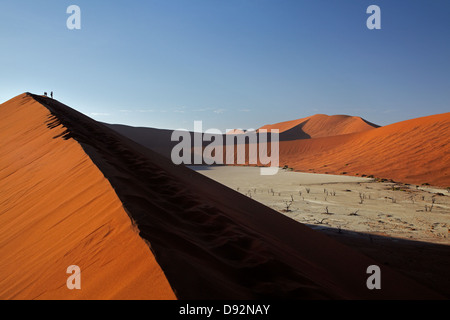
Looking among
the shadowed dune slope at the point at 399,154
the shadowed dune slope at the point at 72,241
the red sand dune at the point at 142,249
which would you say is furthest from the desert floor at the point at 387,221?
the shadowed dune slope at the point at 399,154

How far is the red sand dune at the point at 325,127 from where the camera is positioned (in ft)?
208

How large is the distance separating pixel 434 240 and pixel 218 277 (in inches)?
224

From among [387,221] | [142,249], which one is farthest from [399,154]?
[142,249]

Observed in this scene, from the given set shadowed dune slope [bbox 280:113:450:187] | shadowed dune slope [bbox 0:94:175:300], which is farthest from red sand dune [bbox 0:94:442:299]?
shadowed dune slope [bbox 280:113:450:187]

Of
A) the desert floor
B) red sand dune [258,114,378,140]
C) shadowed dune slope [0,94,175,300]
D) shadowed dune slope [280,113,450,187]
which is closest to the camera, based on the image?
shadowed dune slope [0,94,175,300]

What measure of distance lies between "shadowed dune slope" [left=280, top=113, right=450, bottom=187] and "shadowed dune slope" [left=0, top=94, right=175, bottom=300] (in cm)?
1641

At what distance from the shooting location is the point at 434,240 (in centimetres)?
538

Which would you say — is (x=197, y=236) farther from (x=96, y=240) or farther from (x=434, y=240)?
(x=434, y=240)

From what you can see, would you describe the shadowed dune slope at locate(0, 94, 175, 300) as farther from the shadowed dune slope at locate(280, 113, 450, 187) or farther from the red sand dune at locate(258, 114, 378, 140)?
the red sand dune at locate(258, 114, 378, 140)

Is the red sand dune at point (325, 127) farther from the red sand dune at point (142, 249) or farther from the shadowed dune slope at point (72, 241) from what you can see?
the shadowed dune slope at point (72, 241)

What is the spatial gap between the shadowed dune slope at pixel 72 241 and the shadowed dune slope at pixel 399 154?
16.4 metres

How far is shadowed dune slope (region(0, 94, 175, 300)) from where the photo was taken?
4.61ft
